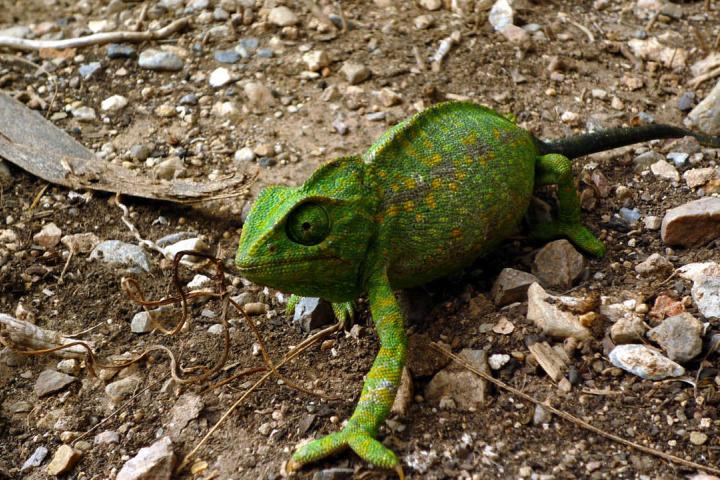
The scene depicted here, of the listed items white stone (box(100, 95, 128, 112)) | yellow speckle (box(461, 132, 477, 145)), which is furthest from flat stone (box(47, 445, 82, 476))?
white stone (box(100, 95, 128, 112))

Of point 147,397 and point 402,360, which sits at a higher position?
point 402,360

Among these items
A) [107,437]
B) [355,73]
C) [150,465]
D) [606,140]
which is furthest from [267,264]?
[355,73]

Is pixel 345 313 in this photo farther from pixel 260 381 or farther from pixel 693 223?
pixel 693 223

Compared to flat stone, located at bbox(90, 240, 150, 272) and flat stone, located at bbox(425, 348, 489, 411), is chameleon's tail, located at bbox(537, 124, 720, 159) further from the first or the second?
flat stone, located at bbox(90, 240, 150, 272)

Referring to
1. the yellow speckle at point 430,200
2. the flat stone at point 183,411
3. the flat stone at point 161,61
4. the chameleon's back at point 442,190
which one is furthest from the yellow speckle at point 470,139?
the flat stone at point 161,61

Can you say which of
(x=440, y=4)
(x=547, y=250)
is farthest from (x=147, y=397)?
(x=440, y=4)

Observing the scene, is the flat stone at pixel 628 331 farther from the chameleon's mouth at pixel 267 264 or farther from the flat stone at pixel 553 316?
the chameleon's mouth at pixel 267 264

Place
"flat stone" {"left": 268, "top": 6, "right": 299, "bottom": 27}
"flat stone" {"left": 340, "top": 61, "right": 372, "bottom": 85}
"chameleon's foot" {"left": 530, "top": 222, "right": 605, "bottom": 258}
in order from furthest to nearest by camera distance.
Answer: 1. "flat stone" {"left": 268, "top": 6, "right": 299, "bottom": 27}
2. "flat stone" {"left": 340, "top": 61, "right": 372, "bottom": 85}
3. "chameleon's foot" {"left": 530, "top": 222, "right": 605, "bottom": 258}

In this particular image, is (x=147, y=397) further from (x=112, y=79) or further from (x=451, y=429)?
(x=112, y=79)
